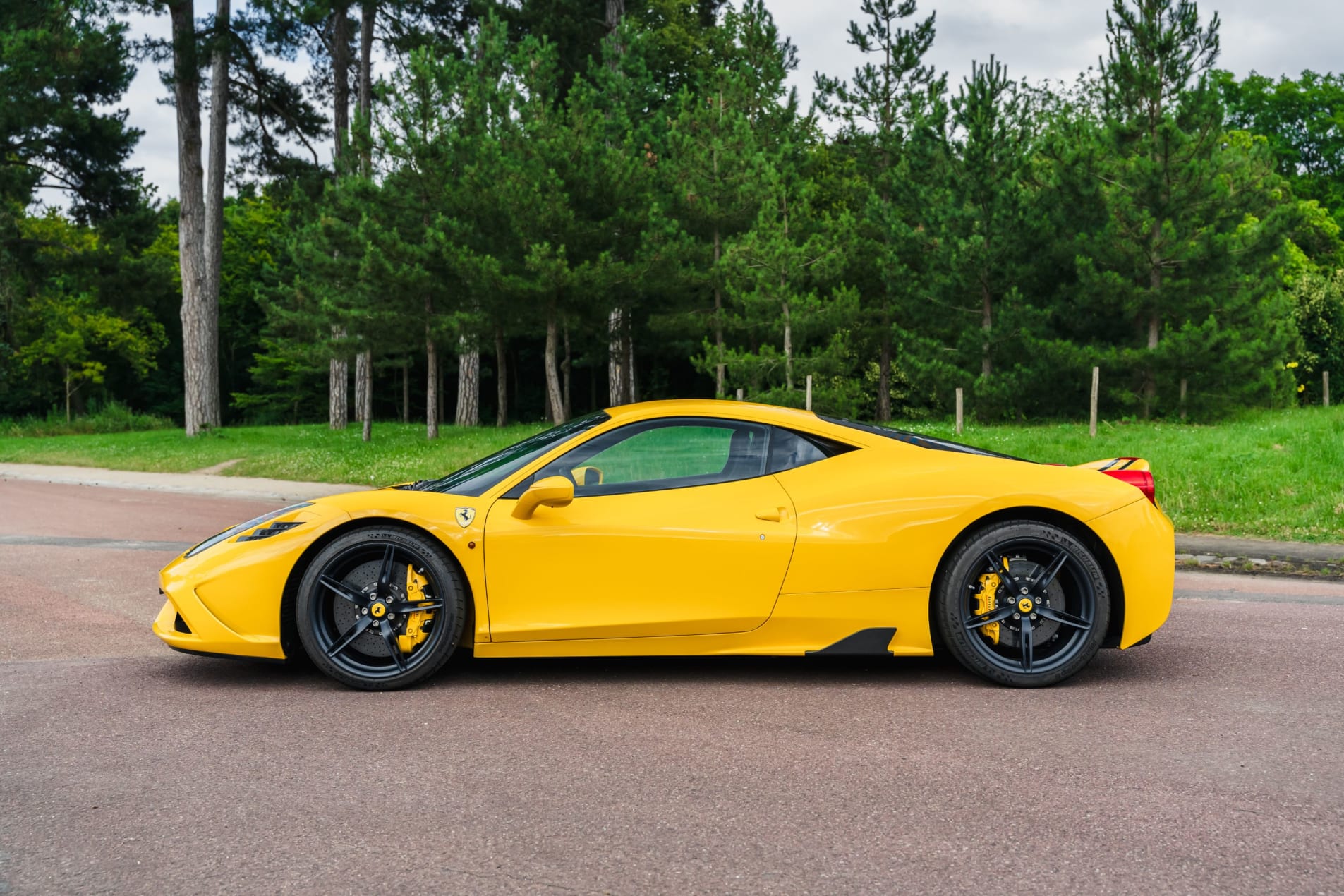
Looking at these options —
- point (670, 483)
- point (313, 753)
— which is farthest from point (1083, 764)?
point (313, 753)

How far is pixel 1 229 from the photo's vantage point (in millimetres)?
37469

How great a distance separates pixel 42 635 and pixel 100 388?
6115 cm

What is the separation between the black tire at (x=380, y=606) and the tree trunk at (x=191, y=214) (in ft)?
91.5

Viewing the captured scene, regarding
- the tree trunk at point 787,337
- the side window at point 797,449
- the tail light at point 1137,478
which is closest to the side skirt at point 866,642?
the side window at point 797,449

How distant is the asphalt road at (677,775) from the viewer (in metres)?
3.09

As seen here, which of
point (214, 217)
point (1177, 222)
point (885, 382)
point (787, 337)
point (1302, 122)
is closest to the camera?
point (1177, 222)

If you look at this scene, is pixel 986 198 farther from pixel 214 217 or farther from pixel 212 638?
pixel 212 638

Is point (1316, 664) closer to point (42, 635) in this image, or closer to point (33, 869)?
point (33, 869)

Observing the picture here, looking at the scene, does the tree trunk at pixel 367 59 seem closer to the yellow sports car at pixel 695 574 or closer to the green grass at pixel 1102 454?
the green grass at pixel 1102 454

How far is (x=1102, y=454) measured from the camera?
18.0 meters

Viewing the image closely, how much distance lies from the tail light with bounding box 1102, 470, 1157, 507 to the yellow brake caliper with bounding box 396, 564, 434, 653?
3.22 metres

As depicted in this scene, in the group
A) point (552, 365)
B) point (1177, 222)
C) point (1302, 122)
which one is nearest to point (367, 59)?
point (552, 365)

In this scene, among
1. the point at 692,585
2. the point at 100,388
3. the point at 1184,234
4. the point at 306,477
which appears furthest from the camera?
the point at 100,388

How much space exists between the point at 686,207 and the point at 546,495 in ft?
85.3
